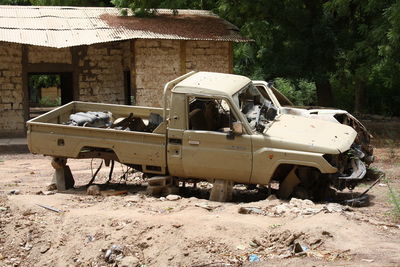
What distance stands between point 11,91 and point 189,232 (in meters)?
11.5

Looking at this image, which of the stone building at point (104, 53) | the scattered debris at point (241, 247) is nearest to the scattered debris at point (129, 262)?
the scattered debris at point (241, 247)

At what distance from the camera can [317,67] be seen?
731 inches

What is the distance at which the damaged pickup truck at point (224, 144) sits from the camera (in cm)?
909

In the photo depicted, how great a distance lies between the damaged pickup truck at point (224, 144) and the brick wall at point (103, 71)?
830cm

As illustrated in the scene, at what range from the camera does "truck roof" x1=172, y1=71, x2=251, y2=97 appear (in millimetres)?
9453

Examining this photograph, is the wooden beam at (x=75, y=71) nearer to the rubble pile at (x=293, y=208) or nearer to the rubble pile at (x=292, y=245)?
the rubble pile at (x=293, y=208)

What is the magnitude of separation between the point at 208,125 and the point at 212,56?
30.0 feet

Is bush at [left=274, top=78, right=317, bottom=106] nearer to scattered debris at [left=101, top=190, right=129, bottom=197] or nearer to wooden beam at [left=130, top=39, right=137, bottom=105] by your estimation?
wooden beam at [left=130, top=39, right=137, bottom=105]

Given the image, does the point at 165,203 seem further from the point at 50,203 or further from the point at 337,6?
the point at 337,6

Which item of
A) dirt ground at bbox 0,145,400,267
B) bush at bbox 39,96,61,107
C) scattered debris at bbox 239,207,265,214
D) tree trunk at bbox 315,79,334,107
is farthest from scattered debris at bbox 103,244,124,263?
bush at bbox 39,96,61,107

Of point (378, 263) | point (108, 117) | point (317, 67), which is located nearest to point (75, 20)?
point (317, 67)

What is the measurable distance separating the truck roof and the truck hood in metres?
0.78

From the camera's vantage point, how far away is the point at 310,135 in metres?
9.25

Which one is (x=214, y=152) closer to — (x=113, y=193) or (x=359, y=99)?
(x=113, y=193)
